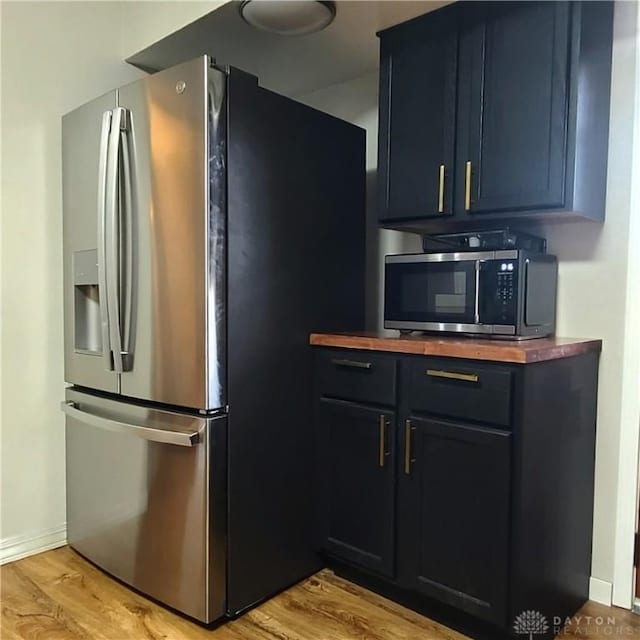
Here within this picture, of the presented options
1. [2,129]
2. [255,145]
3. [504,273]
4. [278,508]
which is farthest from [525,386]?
[2,129]

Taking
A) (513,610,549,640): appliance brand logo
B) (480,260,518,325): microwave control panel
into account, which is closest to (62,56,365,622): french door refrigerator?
(480,260,518,325): microwave control panel

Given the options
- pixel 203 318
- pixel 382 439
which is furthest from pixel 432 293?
pixel 203 318

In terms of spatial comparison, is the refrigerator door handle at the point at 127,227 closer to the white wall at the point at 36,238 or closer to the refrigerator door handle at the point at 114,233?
the refrigerator door handle at the point at 114,233

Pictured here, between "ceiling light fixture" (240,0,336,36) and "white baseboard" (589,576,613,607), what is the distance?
2.26m

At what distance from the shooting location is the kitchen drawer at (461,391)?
5.32ft

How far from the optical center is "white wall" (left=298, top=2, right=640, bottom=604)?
192 centimetres

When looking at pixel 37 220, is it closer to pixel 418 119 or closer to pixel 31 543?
pixel 31 543

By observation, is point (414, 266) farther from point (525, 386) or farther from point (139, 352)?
point (139, 352)

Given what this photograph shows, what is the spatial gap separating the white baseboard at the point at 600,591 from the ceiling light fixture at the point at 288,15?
226cm

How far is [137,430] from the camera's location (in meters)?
1.94

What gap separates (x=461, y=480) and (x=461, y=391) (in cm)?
28

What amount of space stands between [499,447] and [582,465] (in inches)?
20.0

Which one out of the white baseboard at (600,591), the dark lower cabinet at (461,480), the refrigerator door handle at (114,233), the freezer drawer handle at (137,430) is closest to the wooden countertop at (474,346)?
the dark lower cabinet at (461,480)

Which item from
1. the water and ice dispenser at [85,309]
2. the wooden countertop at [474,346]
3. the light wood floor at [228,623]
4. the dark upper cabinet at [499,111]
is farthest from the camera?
the water and ice dispenser at [85,309]
